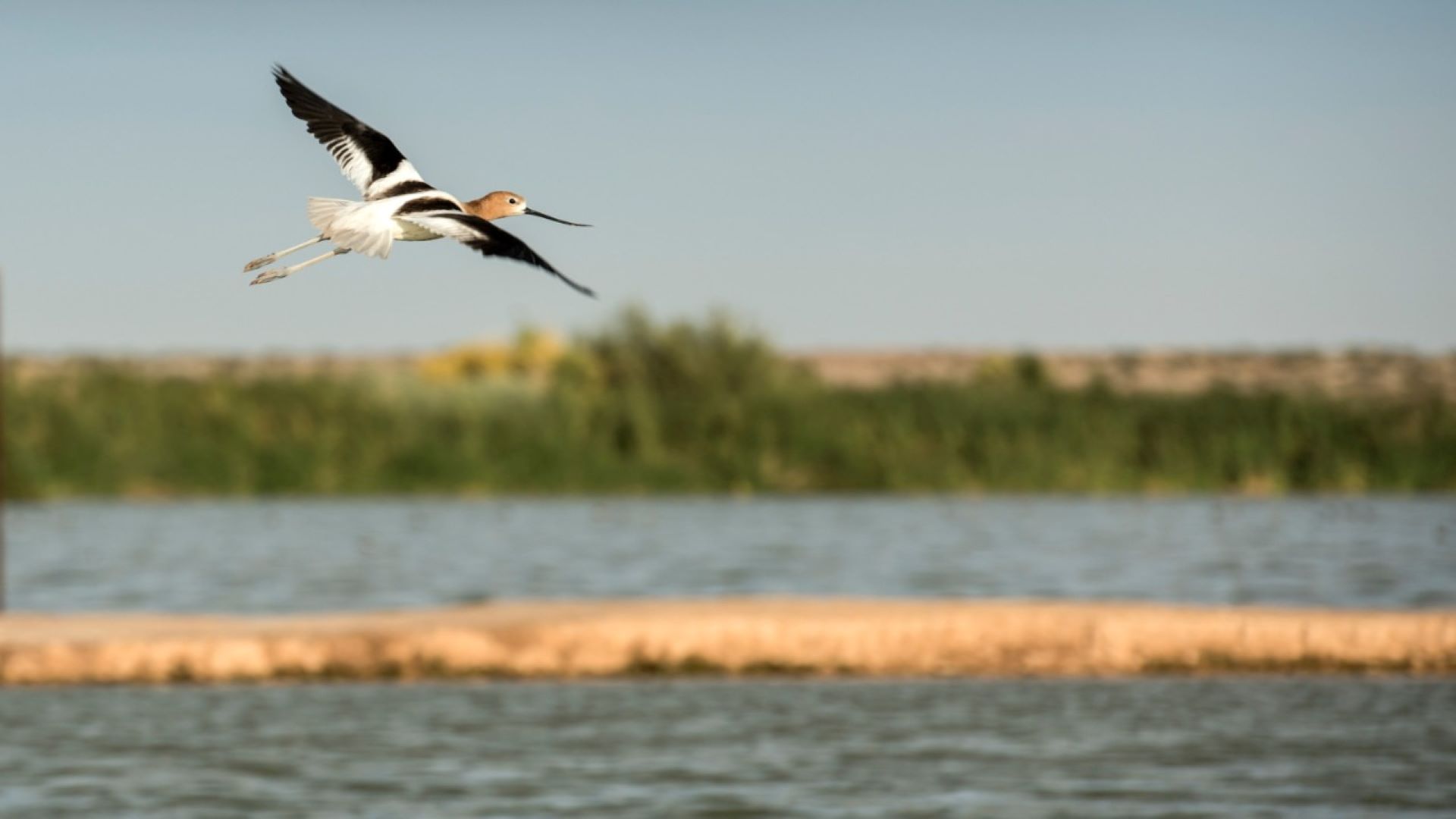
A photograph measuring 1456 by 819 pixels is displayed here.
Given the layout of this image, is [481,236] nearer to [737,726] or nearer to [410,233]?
[410,233]

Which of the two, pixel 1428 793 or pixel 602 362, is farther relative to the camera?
pixel 602 362

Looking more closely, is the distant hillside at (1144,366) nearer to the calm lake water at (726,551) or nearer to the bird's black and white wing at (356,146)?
the calm lake water at (726,551)

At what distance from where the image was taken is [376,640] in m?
17.4

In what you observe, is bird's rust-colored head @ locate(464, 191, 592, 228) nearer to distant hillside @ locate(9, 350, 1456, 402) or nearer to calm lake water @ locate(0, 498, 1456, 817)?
calm lake water @ locate(0, 498, 1456, 817)

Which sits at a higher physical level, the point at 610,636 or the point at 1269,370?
the point at 1269,370

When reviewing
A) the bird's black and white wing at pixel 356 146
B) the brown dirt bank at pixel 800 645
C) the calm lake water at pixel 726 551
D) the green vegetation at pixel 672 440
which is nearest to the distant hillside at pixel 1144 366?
the green vegetation at pixel 672 440

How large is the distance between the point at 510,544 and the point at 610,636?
504 inches

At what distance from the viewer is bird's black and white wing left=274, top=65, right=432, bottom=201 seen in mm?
5336

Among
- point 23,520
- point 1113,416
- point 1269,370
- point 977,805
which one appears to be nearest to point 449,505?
point 23,520

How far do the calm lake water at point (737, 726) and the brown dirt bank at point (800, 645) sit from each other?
234mm

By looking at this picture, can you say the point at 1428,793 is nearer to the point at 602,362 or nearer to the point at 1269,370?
the point at 602,362

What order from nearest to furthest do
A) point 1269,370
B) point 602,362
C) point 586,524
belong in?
point 586,524 → point 602,362 → point 1269,370

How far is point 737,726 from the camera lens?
16.3 metres

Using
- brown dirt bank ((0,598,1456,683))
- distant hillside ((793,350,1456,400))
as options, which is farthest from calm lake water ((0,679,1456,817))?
distant hillside ((793,350,1456,400))
